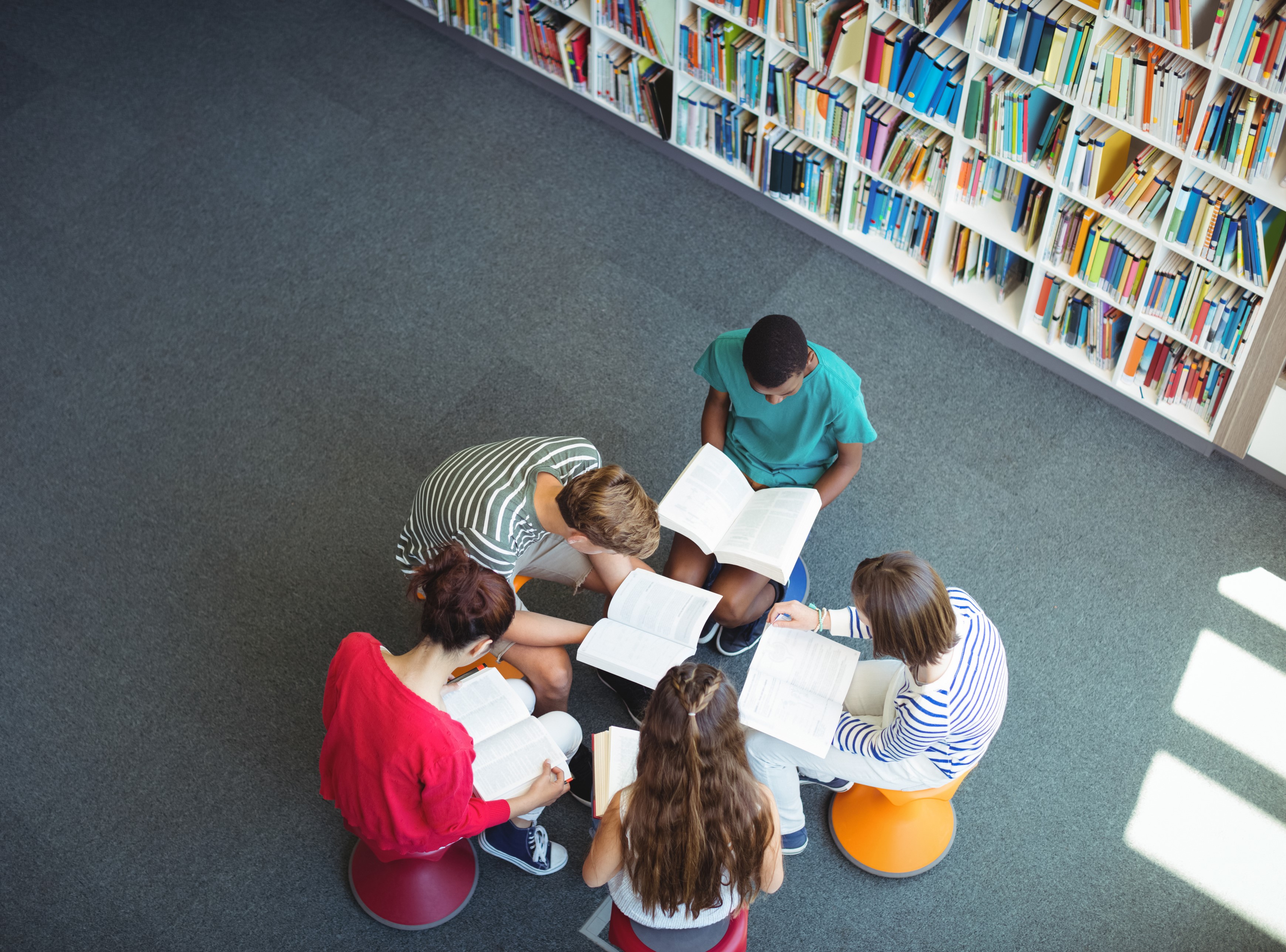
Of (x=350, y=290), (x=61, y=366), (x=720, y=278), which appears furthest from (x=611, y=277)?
(x=61, y=366)

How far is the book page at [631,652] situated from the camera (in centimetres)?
238

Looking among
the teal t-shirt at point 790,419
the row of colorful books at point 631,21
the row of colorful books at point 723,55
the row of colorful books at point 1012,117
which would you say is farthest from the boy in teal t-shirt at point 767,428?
the row of colorful books at point 631,21

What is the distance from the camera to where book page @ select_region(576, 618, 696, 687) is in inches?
93.6

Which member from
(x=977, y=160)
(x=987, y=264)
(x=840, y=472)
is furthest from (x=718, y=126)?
(x=840, y=472)

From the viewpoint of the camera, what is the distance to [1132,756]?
9.44ft

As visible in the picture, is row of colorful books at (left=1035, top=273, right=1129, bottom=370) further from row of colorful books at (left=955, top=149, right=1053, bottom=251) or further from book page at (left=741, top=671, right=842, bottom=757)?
book page at (left=741, top=671, right=842, bottom=757)

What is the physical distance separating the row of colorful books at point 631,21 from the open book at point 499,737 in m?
2.49

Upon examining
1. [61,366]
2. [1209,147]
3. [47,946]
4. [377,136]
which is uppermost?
[1209,147]

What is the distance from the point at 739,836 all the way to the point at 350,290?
8.56 ft

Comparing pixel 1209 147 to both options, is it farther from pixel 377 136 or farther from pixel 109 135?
pixel 109 135

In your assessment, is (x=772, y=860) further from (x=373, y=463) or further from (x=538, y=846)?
(x=373, y=463)

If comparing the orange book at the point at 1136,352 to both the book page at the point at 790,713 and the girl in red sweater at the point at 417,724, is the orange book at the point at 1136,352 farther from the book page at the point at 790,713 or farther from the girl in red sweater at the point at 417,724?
the girl in red sweater at the point at 417,724

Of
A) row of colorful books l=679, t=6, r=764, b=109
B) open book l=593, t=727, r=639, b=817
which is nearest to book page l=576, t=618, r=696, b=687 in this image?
open book l=593, t=727, r=639, b=817

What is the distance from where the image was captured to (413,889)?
2.62 meters
